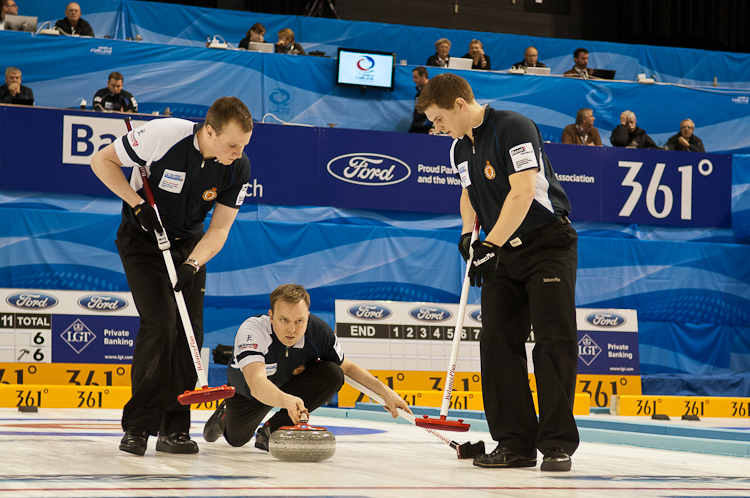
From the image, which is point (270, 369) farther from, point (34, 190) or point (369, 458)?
point (34, 190)

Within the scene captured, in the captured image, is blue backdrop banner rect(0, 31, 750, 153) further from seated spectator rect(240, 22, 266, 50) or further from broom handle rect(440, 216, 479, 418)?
broom handle rect(440, 216, 479, 418)

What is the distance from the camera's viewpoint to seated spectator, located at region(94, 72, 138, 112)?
912 centimetres

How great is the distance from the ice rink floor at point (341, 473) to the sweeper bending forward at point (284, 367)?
0.51 ft

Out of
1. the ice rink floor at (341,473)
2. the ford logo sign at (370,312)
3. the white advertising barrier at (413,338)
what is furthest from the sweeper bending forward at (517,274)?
the ford logo sign at (370,312)

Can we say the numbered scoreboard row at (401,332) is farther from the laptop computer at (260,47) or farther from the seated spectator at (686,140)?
the seated spectator at (686,140)

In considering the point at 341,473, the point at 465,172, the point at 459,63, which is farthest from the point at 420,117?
the point at 341,473

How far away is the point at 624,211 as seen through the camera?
10.1 meters

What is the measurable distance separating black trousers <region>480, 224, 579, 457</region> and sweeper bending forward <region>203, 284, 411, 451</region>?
1.32 ft

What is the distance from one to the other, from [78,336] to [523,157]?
5.64m

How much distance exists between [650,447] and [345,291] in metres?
5.30

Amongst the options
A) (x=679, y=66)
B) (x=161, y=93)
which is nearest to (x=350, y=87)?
(x=161, y=93)

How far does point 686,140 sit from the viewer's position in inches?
427

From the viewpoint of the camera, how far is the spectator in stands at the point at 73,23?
33.7 feet

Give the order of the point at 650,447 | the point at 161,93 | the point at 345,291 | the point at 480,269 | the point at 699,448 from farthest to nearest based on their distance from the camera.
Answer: the point at 161,93 → the point at 345,291 → the point at 650,447 → the point at 699,448 → the point at 480,269
